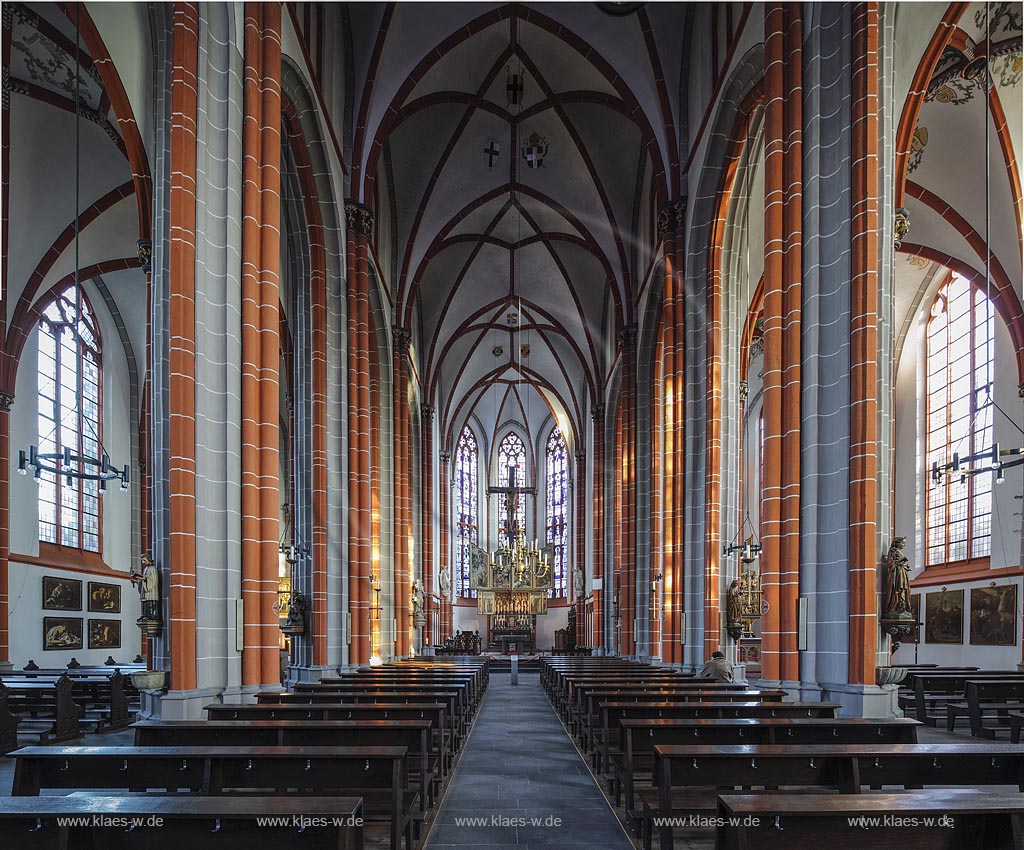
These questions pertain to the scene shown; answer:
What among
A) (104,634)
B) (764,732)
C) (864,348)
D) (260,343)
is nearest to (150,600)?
(260,343)

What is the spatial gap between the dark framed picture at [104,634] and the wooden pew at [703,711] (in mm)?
19586

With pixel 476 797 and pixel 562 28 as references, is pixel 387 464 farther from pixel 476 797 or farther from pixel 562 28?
pixel 476 797

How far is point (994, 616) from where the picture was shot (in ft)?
67.6

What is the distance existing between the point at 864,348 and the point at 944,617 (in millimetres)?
16490

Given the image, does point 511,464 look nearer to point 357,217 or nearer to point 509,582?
point 509,582

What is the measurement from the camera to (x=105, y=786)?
5.36 metres

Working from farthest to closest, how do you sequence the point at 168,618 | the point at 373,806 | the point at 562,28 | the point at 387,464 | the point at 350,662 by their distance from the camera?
1. the point at 387,464
2. the point at 562,28
3. the point at 350,662
4. the point at 168,618
5. the point at 373,806

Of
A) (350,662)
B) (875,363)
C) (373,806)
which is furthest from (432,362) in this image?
(373,806)

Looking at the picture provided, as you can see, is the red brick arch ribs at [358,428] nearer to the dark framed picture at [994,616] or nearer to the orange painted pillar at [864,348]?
the orange painted pillar at [864,348]

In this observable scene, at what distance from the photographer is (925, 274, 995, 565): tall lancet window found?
22.3 metres

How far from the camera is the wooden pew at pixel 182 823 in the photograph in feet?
12.0

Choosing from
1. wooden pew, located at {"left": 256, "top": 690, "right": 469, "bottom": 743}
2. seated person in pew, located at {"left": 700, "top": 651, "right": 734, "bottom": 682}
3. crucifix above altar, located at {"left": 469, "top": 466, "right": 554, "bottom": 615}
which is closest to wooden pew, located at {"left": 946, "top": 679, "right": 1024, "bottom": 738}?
seated person in pew, located at {"left": 700, "top": 651, "right": 734, "bottom": 682}

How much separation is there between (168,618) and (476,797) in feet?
13.3

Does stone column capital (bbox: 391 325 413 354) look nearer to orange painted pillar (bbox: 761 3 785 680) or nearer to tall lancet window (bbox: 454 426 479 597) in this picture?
orange painted pillar (bbox: 761 3 785 680)
